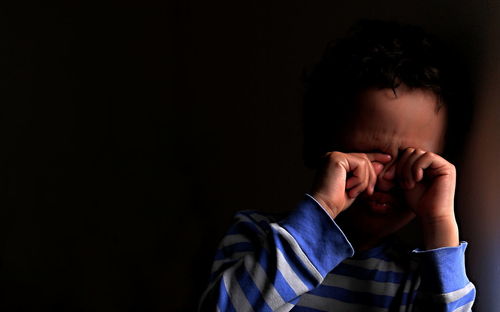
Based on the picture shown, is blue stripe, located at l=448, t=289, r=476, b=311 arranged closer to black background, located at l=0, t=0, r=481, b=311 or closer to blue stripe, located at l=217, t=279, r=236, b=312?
blue stripe, located at l=217, t=279, r=236, b=312

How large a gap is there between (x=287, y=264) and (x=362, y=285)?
15cm

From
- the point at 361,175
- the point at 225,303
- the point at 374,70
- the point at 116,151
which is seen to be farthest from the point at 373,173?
the point at 116,151

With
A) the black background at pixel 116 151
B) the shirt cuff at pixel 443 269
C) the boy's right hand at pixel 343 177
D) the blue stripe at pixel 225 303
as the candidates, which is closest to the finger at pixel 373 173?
the boy's right hand at pixel 343 177

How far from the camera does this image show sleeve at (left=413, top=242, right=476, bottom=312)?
0.65 meters

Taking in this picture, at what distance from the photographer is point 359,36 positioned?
0.82 meters

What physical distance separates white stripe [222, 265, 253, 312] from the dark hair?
0.71 ft

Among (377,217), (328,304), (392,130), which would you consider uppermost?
(392,130)

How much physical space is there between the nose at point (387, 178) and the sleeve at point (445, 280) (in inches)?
4.0

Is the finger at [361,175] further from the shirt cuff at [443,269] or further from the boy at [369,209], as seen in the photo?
the shirt cuff at [443,269]

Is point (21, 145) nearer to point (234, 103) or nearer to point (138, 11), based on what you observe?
point (138, 11)

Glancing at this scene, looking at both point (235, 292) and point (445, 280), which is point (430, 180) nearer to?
point (445, 280)

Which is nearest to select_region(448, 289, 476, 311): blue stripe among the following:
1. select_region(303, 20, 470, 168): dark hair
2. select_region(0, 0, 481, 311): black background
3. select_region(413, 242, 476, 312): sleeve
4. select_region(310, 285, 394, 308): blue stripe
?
select_region(413, 242, 476, 312): sleeve

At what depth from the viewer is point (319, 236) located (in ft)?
2.23

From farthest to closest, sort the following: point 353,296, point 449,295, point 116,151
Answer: point 116,151 < point 353,296 < point 449,295
